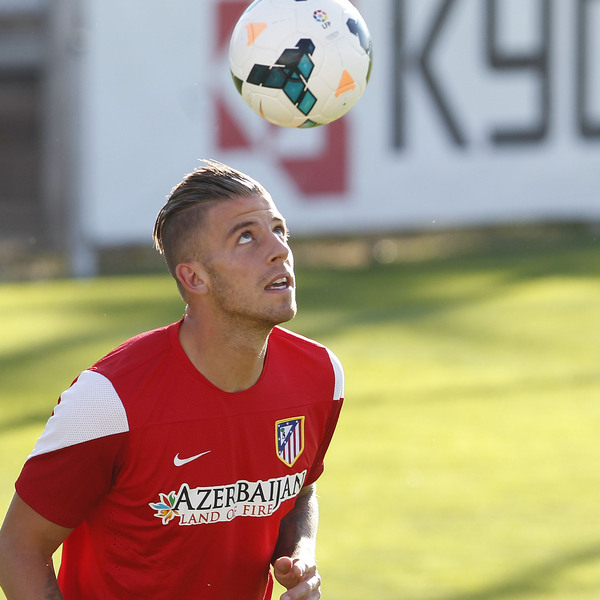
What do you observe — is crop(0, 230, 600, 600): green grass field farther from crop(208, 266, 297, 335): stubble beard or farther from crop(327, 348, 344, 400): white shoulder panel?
crop(208, 266, 297, 335): stubble beard

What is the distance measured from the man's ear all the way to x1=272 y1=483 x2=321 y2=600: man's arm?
80 cm

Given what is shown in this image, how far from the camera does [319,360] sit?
3.59 metres

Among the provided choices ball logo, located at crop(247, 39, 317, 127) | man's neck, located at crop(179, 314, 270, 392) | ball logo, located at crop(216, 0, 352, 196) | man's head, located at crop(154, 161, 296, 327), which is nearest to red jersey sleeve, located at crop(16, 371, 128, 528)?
man's neck, located at crop(179, 314, 270, 392)

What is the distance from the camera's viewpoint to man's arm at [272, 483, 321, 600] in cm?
327

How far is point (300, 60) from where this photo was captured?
445 cm

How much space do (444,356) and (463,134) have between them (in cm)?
529

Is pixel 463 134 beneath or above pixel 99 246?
above

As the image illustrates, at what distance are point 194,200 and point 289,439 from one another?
0.76m

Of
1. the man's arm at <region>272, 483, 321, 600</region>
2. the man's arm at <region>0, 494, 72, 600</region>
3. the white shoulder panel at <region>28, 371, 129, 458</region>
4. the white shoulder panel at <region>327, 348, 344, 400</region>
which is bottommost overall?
the man's arm at <region>272, 483, 321, 600</region>

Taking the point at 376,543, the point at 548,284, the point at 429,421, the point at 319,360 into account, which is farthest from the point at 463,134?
the point at 319,360

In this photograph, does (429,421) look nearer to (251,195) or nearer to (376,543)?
(376,543)

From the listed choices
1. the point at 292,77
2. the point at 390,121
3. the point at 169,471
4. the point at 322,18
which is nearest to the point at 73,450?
the point at 169,471

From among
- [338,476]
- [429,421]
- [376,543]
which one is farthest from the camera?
[429,421]

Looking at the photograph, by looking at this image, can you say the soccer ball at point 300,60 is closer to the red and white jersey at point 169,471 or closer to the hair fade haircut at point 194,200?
the hair fade haircut at point 194,200
